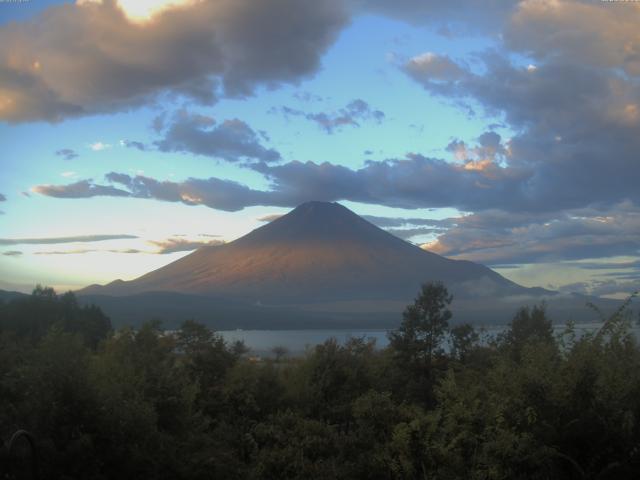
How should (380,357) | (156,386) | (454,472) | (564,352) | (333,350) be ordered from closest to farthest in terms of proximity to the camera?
(454,472) < (564,352) < (156,386) < (333,350) < (380,357)

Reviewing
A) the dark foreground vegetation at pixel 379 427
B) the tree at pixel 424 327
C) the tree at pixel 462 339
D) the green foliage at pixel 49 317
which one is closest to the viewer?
the dark foreground vegetation at pixel 379 427

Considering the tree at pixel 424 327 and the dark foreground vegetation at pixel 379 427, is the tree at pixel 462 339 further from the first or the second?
the dark foreground vegetation at pixel 379 427

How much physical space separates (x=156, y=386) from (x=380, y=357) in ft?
60.5

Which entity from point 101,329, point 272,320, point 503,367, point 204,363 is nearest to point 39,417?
point 503,367

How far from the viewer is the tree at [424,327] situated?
33656 millimetres

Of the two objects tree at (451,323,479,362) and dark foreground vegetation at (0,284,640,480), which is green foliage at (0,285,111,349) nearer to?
tree at (451,323,479,362)

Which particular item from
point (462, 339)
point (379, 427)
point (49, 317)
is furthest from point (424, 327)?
point (49, 317)

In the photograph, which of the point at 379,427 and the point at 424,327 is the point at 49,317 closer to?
the point at 424,327

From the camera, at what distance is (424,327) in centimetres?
3447

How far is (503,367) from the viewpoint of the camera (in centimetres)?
1382

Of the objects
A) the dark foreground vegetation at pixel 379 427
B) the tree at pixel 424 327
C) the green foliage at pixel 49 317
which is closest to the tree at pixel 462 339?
the tree at pixel 424 327

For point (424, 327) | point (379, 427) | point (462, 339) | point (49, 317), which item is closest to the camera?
point (379, 427)

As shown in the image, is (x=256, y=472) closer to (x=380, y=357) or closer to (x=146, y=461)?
(x=146, y=461)

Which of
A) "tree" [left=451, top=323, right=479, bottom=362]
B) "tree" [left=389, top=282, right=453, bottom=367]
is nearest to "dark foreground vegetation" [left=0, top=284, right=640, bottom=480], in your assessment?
"tree" [left=389, top=282, right=453, bottom=367]
